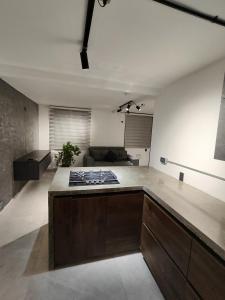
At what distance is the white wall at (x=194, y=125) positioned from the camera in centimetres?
163

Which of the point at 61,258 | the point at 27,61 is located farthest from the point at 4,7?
the point at 61,258

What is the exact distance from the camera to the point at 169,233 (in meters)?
1.34

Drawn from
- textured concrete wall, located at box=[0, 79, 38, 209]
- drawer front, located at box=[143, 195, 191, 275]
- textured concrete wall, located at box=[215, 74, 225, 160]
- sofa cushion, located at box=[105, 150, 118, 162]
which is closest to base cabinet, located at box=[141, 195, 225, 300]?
drawer front, located at box=[143, 195, 191, 275]

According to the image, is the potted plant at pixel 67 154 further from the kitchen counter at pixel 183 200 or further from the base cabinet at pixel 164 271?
the base cabinet at pixel 164 271

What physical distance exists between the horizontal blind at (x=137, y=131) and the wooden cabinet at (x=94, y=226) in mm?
4505

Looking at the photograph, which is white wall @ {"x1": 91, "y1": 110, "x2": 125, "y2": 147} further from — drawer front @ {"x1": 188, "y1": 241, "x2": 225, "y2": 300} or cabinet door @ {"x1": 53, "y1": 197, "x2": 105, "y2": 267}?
drawer front @ {"x1": 188, "y1": 241, "x2": 225, "y2": 300}

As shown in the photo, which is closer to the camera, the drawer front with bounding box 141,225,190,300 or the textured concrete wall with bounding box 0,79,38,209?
the drawer front with bounding box 141,225,190,300

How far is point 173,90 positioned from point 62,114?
3958 millimetres

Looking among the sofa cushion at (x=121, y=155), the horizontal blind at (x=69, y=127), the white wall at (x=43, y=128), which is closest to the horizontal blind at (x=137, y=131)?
the sofa cushion at (x=121, y=155)

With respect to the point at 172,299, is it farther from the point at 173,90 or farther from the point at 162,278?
the point at 173,90

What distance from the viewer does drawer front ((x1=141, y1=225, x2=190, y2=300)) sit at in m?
1.21

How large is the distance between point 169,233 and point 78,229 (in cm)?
88

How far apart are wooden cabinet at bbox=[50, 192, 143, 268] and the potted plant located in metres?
3.60

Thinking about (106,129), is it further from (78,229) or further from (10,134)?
(78,229)
